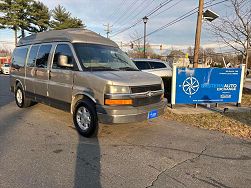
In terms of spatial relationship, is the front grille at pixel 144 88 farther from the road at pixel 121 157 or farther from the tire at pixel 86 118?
the road at pixel 121 157

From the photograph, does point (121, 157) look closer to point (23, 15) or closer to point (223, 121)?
point (223, 121)

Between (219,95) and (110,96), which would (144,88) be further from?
(219,95)

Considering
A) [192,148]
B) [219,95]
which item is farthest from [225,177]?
[219,95]

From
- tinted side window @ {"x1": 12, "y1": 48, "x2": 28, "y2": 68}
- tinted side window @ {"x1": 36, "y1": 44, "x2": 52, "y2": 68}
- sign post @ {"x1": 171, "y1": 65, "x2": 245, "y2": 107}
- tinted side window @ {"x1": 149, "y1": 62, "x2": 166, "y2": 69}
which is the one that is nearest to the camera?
tinted side window @ {"x1": 36, "y1": 44, "x2": 52, "y2": 68}

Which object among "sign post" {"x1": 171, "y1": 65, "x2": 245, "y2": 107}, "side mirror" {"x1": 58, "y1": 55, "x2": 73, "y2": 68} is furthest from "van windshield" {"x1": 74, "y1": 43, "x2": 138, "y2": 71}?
"sign post" {"x1": 171, "y1": 65, "x2": 245, "y2": 107}

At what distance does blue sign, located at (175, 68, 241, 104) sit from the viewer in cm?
811

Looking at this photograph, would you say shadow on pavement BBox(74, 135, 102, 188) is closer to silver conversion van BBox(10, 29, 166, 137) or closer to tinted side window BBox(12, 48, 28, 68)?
silver conversion van BBox(10, 29, 166, 137)

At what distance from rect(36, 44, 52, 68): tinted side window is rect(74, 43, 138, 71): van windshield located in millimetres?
1169

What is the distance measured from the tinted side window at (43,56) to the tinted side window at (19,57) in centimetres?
106

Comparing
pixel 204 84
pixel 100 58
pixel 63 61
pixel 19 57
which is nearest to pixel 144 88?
pixel 100 58

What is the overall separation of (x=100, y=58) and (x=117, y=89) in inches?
52.0

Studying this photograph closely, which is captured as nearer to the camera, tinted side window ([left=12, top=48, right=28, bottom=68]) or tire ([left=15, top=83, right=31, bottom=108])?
tinted side window ([left=12, top=48, right=28, bottom=68])

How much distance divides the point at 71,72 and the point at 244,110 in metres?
6.00

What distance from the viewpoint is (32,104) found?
851 centimetres
